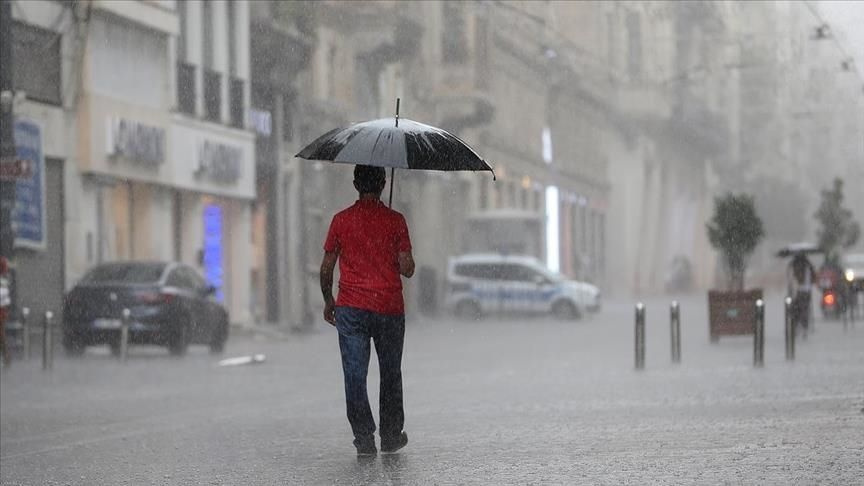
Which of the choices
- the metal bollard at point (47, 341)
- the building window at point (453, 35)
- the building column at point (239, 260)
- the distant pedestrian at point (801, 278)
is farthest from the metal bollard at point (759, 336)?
the building window at point (453, 35)

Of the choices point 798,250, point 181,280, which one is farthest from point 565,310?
point 181,280

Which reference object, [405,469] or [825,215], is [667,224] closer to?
[825,215]

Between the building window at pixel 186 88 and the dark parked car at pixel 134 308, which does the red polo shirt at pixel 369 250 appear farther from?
the building window at pixel 186 88

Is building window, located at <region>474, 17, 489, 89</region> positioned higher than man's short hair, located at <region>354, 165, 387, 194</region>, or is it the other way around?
building window, located at <region>474, 17, 489, 89</region>

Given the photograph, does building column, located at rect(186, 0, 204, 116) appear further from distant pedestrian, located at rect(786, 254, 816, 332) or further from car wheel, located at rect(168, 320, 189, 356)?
distant pedestrian, located at rect(786, 254, 816, 332)

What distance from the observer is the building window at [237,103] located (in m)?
43.6

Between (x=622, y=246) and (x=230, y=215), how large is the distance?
35.3 meters

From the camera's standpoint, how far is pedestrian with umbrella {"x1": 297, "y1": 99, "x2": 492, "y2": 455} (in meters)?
11.7

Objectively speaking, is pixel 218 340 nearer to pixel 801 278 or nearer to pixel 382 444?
pixel 801 278

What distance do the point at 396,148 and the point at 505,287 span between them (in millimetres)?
39327

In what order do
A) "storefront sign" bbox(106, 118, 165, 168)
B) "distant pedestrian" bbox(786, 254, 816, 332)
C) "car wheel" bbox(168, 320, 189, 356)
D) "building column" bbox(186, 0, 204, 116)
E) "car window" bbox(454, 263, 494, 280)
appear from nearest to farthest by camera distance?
1. "car wheel" bbox(168, 320, 189, 356)
2. "distant pedestrian" bbox(786, 254, 816, 332)
3. "storefront sign" bbox(106, 118, 165, 168)
4. "building column" bbox(186, 0, 204, 116)
5. "car window" bbox(454, 263, 494, 280)

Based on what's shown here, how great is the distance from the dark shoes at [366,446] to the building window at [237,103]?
32.0 m

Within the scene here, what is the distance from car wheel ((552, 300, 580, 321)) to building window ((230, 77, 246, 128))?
10.0m

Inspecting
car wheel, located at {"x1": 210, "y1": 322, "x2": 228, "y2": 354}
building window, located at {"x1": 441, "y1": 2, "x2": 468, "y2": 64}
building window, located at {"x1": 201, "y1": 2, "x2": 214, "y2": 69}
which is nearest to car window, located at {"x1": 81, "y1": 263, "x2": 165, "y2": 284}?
car wheel, located at {"x1": 210, "y1": 322, "x2": 228, "y2": 354}
